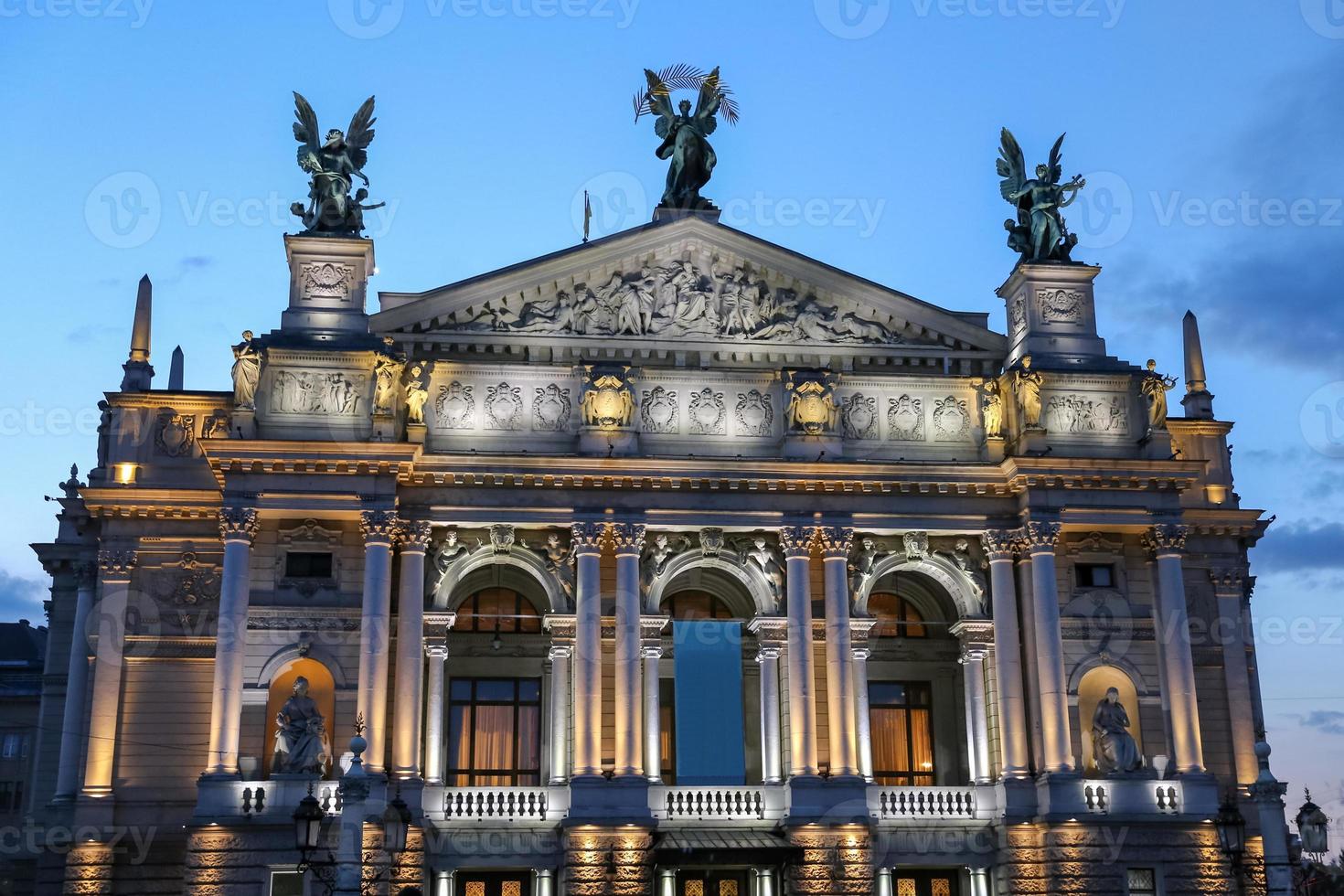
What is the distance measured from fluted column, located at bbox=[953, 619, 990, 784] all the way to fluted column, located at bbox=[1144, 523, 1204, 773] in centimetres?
461

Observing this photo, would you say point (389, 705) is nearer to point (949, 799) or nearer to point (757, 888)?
point (757, 888)

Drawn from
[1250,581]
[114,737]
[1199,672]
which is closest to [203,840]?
[114,737]

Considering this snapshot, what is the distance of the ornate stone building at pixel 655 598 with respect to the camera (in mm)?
39000

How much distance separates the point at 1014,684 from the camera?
41.3m

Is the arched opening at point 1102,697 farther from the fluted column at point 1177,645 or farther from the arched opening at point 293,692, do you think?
the arched opening at point 293,692

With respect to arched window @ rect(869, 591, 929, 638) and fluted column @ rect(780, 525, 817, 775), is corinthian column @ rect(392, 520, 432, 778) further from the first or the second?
arched window @ rect(869, 591, 929, 638)

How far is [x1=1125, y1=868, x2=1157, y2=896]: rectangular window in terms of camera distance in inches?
1556

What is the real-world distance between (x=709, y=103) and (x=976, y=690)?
1792 centimetres

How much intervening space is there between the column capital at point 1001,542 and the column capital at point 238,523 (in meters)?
18.8

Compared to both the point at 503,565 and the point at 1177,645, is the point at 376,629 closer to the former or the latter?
the point at 503,565

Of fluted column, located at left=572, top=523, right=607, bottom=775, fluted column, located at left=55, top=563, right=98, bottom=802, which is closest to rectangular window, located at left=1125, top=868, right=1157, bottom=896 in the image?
fluted column, located at left=572, top=523, right=607, bottom=775

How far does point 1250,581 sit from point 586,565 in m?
21.0

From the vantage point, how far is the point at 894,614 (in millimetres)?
46188

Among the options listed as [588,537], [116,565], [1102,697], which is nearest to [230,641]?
[116,565]
